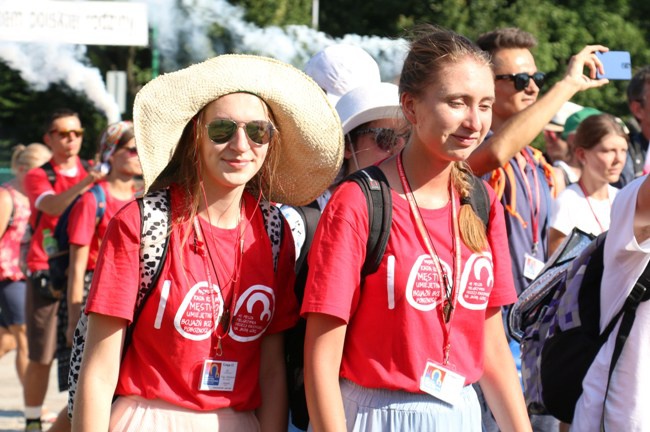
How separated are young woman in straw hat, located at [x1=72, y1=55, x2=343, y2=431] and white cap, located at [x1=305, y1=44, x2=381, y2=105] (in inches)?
59.9

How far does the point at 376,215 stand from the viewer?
3055 millimetres

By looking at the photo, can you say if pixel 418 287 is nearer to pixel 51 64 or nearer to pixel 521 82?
pixel 521 82

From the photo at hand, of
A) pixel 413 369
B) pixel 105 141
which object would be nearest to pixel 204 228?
pixel 413 369

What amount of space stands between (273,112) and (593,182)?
320 centimetres

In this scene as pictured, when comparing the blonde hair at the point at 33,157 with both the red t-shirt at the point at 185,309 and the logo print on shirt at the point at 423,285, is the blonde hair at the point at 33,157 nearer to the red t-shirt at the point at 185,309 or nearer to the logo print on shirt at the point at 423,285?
the red t-shirt at the point at 185,309

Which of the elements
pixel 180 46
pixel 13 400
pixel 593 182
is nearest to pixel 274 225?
pixel 593 182

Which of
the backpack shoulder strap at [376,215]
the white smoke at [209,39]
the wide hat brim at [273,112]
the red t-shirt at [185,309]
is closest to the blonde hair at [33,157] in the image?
the white smoke at [209,39]

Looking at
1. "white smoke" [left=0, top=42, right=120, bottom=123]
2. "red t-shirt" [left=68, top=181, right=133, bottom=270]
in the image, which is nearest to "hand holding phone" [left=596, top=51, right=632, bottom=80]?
"red t-shirt" [left=68, top=181, right=133, bottom=270]

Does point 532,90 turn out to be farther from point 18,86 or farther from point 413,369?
point 18,86

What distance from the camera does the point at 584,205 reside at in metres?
5.99

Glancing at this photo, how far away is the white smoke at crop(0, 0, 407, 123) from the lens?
45.8 feet

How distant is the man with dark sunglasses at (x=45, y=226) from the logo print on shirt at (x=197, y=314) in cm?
421

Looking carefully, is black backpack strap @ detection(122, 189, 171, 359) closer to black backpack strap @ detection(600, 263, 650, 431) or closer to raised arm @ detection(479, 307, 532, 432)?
raised arm @ detection(479, 307, 532, 432)

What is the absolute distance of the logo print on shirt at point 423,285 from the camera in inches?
120
